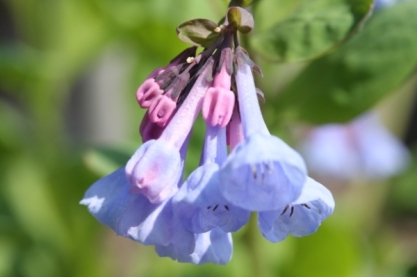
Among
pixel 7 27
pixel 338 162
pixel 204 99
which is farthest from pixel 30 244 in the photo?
pixel 7 27

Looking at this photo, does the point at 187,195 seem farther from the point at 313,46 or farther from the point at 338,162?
the point at 338,162

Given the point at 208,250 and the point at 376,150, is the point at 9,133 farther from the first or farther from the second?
the point at 208,250

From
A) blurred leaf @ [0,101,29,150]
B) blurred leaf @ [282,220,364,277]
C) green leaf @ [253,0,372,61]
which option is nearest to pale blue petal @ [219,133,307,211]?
green leaf @ [253,0,372,61]

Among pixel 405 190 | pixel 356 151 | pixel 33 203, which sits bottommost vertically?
pixel 405 190

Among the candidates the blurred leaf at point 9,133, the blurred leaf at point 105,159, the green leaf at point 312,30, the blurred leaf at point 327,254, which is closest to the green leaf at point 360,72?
the green leaf at point 312,30

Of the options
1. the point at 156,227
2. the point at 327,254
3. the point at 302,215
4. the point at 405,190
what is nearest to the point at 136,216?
the point at 156,227

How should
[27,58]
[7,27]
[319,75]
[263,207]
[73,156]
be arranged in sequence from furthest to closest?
[7,27] < [73,156] < [27,58] < [319,75] < [263,207]

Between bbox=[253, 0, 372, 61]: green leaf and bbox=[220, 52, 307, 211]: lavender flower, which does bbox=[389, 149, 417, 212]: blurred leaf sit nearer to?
bbox=[253, 0, 372, 61]: green leaf
